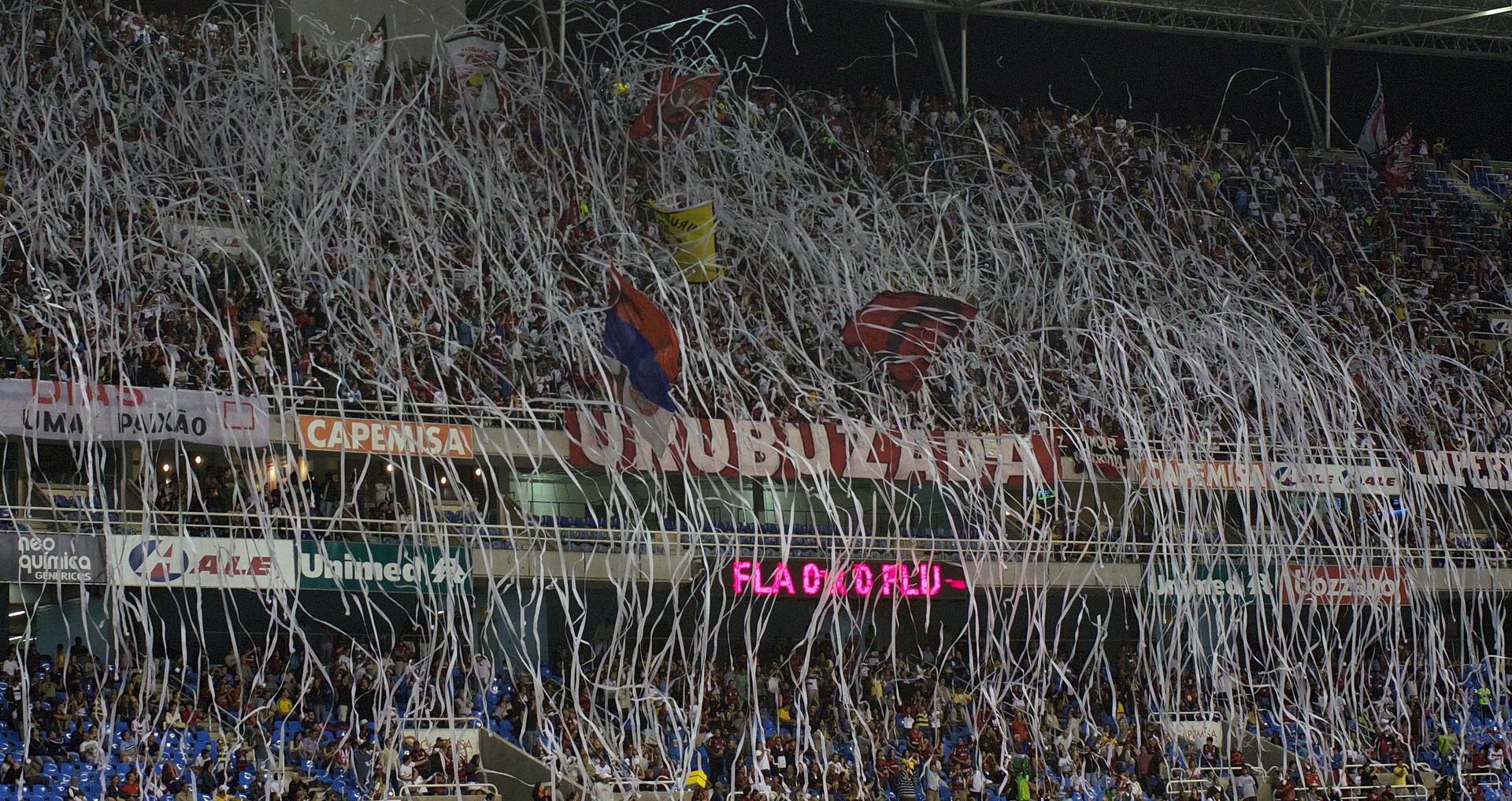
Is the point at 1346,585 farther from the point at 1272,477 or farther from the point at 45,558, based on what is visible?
the point at 45,558

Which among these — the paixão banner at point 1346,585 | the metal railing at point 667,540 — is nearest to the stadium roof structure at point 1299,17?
the metal railing at point 667,540

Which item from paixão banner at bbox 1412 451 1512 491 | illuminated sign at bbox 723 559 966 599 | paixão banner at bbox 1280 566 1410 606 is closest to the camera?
paixão banner at bbox 1280 566 1410 606

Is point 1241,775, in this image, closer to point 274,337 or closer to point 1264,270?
point 1264,270

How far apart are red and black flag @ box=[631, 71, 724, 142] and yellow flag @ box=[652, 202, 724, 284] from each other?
1215 millimetres

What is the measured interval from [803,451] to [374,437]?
499cm

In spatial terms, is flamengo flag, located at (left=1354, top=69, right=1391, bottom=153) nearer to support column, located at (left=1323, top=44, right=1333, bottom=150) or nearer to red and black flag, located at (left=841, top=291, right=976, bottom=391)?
support column, located at (left=1323, top=44, right=1333, bottom=150)

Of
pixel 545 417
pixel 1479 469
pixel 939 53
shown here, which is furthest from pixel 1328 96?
pixel 545 417

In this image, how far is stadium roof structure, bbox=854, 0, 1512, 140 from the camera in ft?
111

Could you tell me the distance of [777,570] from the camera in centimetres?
2223

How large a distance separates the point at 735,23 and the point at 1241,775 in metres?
16.6

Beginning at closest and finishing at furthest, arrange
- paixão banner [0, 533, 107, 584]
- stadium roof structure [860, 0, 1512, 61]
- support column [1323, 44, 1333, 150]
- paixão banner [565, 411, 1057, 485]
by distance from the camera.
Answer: paixão banner [0, 533, 107, 584]
paixão banner [565, 411, 1057, 485]
stadium roof structure [860, 0, 1512, 61]
support column [1323, 44, 1333, 150]

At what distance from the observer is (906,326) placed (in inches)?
915

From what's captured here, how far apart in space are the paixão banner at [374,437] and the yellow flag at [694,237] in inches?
130

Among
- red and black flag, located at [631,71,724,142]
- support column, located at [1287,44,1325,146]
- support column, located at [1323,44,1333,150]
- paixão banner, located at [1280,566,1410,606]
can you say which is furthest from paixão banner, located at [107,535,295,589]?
support column, located at [1287,44,1325,146]
